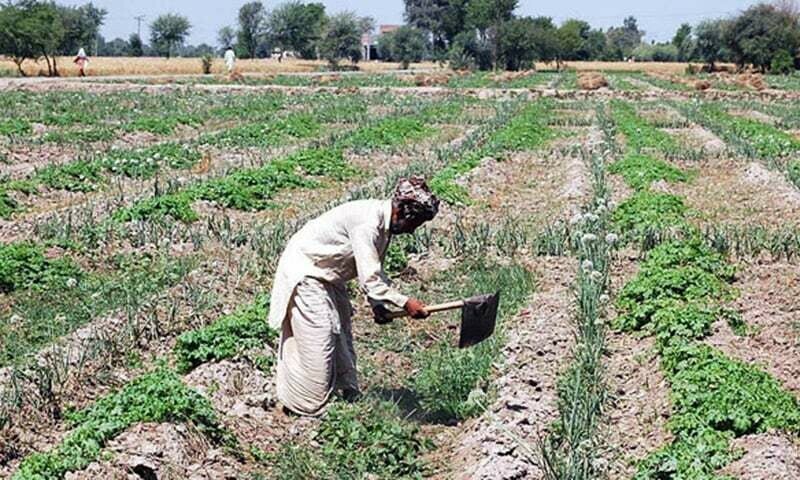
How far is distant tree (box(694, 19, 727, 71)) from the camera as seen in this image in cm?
7543

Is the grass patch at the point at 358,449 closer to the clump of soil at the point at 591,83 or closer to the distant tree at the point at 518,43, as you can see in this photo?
the clump of soil at the point at 591,83

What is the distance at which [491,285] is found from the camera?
9109 millimetres

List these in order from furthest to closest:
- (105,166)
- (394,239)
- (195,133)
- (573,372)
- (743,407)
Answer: (195,133) → (105,166) → (394,239) → (573,372) → (743,407)

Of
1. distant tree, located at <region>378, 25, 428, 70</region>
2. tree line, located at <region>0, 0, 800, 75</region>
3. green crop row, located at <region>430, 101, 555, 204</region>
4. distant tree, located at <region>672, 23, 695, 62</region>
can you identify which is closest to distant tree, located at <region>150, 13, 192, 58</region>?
tree line, located at <region>0, 0, 800, 75</region>

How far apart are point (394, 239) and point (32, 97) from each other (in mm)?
23794

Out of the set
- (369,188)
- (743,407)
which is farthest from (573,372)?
(369,188)

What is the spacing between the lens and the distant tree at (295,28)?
100375mm

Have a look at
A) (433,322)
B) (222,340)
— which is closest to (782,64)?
(433,322)

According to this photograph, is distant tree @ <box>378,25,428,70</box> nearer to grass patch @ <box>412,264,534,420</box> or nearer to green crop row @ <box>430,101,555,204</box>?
green crop row @ <box>430,101,555,204</box>

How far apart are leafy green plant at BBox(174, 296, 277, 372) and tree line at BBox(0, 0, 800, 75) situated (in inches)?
1695

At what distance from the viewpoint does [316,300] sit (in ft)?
20.2

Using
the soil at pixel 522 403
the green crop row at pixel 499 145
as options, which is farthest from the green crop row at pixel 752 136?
the soil at pixel 522 403

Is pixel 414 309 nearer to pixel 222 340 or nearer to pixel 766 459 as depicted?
pixel 222 340

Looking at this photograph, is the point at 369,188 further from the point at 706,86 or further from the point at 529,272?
the point at 706,86
